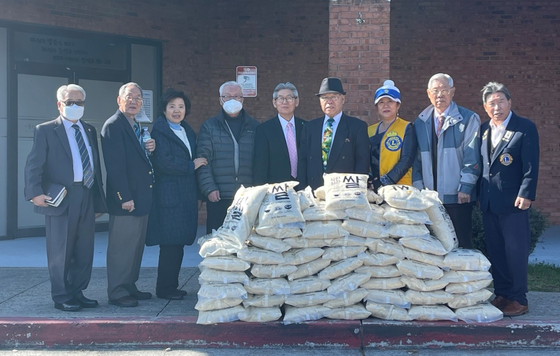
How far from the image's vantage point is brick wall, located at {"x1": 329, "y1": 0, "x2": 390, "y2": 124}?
7234 mm

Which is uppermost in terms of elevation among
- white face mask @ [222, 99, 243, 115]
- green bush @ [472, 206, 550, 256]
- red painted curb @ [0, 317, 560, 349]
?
white face mask @ [222, 99, 243, 115]

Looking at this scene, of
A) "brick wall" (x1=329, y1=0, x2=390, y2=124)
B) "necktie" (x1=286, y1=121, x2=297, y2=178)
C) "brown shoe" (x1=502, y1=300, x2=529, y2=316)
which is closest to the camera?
"brown shoe" (x1=502, y1=300, x2=529, y2=316)

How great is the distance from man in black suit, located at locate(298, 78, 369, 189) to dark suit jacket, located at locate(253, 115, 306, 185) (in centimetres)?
19

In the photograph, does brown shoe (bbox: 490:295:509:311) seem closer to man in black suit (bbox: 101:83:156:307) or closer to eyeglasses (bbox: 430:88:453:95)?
eyeglasses (bbox: 430:88:453:95)

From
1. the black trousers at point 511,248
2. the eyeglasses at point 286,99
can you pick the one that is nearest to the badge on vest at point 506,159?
the black trousers at point 511,248

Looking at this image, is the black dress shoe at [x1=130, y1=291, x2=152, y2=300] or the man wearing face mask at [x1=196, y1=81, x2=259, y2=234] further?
the man wearing face mask at [x1=196, y1=81, x2=259, y2=234]

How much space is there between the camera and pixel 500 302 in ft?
18.2

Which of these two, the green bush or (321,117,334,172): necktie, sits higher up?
(321,117,334,172): necktie

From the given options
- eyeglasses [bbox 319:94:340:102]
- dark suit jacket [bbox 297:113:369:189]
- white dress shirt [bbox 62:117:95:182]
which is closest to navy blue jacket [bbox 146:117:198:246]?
white dress shirt [bbox 62:117:95:182]

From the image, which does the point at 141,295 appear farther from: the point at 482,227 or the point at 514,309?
the point at 482,227

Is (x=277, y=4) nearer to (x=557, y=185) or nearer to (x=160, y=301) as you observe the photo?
(x=557, y=185)

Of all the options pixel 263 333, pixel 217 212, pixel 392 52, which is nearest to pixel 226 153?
pixel 217 212

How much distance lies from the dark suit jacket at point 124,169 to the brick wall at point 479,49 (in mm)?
6102

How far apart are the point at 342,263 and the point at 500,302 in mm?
1576
